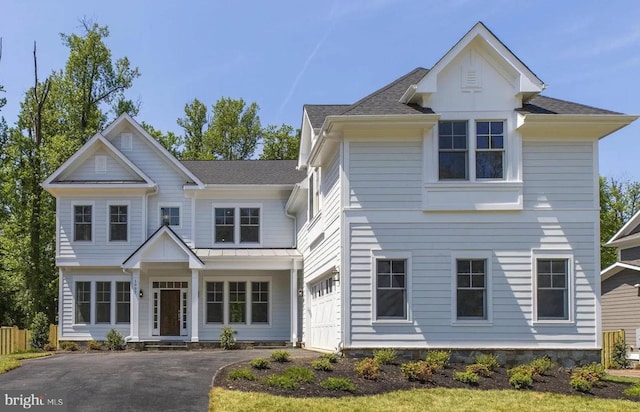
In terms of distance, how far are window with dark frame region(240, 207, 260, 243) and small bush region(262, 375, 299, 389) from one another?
48.6 feet

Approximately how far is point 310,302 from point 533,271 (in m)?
8.96

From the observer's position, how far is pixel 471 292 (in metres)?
17.5

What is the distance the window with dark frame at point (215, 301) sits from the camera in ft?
92.4

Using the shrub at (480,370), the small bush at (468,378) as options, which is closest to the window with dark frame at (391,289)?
the shrub at (480,370)

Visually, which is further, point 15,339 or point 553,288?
point 15,339

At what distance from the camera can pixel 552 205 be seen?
A: 17734 millimetres

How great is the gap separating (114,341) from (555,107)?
16.8 metres

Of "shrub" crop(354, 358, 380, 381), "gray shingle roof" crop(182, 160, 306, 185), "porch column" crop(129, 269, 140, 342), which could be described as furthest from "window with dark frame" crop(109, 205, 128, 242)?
"shrub" crop(354, 358, 380, 381)

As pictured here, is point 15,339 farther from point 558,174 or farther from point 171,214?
point 558,174

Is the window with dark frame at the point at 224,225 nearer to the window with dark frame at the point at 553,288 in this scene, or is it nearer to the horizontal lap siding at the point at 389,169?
the horizontal lap siding at the point at 389,169

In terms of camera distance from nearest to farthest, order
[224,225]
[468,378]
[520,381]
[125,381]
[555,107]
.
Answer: [125,381]
[520,381]
[468,378]
[555,107]
[224,225]

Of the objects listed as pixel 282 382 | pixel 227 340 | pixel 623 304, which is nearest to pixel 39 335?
→ pixel 227 340

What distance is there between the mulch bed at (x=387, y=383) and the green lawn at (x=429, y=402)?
A: 358 mm

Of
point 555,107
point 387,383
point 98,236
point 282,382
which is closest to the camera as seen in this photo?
point 282,382
